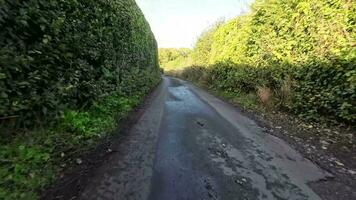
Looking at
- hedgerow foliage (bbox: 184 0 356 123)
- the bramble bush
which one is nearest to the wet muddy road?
the bramble bush

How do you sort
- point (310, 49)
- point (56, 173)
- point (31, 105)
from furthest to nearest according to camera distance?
point (310, 49) < point (31, 105) < point (56, 173)

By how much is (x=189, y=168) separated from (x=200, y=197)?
968mm

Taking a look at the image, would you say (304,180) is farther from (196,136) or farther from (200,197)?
(196,136)

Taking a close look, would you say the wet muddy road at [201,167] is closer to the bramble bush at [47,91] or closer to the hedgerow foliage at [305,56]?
the bramble bush at [47,91]

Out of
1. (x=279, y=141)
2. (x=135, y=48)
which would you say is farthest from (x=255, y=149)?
(x=135, y=48)

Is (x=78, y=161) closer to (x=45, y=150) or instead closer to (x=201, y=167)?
(x=45, y=150)

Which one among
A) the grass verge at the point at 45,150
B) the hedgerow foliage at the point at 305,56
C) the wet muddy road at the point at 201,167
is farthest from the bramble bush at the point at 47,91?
the hedgerow foliage at the point at 305,56

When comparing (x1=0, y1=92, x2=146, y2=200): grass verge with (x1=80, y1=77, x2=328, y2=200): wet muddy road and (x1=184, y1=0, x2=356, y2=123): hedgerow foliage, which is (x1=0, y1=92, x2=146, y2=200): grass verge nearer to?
(x1=80, y1=77, x2=328, y2=200): wet muddy road

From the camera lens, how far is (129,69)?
12508mm

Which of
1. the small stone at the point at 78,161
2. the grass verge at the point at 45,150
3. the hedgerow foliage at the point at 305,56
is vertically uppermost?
the hedgerow foliage at the point at 305,56

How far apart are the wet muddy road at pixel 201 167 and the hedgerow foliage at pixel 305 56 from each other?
6.84ft

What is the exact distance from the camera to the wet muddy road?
4055mm

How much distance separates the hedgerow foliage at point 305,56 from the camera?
7746 mm

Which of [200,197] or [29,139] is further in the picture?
[29,139]
